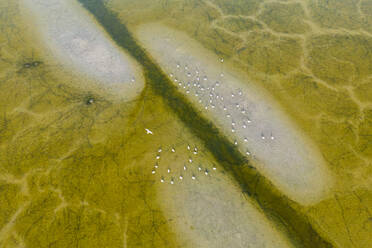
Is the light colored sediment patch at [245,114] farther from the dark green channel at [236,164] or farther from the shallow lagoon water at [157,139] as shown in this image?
the shallow lagoon water at [157,139]

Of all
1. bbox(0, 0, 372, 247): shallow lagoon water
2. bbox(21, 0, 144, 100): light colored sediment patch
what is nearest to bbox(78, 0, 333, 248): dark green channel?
bbox(0, 0, 372, 247): shallow lagoon water

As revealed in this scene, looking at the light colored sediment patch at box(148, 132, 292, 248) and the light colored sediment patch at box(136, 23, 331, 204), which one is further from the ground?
the light colored sediment patch at box(136, 23, 331, 204)

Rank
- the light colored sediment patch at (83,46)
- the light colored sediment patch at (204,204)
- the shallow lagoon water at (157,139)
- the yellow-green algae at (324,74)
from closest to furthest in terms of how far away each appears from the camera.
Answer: the light colored sediment patch at (204,204), the shallow lagoon water at (157,139), the yellow-green algae at (324,74), the light colored sediment patch at (83,46)

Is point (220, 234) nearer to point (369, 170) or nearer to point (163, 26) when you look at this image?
point (369, 170)

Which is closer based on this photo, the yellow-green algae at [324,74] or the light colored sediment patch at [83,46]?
the yellow-green algae at [324,74]

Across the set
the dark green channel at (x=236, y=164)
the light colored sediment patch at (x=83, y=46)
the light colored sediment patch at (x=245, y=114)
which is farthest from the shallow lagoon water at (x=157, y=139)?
the light colored sediment patch at (x=83, y=46)

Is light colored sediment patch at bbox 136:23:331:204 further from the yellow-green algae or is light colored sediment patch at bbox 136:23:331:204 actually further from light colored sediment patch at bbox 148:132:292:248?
light colored sediment patch at bbox 148:132:292:248

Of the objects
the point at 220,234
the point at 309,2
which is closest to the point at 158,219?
the point at 220,234
